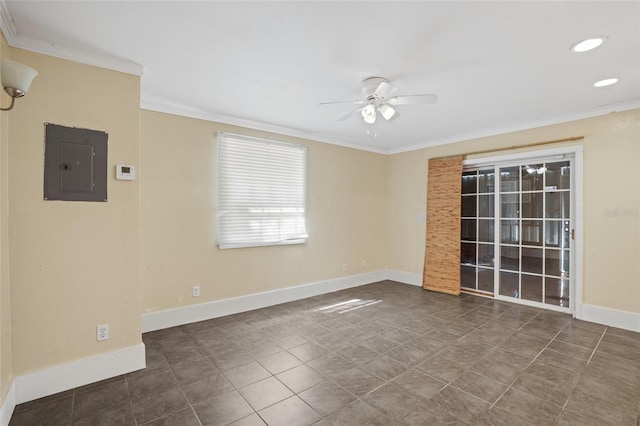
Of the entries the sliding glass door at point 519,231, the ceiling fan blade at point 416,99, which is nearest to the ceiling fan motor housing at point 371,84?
the ceiling fan blade at point 416,99

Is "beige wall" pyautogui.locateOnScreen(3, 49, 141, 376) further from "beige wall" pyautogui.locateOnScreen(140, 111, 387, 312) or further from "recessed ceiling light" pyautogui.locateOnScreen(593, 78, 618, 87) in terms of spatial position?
"recessed ceiling light" pyautogui.locateOnScreen(593, 78, 618, 87)

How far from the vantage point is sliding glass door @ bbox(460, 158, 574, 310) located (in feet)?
13.5

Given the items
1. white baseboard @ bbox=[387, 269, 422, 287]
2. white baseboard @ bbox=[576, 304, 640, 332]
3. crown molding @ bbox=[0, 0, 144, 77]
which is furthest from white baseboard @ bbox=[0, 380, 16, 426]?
white baseboard @ bbox=[576, 304, 640, 332]

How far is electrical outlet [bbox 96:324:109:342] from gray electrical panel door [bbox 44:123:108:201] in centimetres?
104

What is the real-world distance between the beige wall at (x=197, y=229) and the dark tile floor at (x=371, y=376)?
0.53m

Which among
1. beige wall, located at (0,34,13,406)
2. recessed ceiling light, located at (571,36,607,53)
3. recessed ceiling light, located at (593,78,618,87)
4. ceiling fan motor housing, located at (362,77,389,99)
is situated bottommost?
beige wall, located at (0,34,13,406)

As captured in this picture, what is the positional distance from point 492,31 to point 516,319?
11.1 feet

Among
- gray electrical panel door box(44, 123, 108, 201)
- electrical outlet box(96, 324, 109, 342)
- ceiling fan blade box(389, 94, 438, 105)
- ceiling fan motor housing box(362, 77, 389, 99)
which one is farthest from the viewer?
ceiling fan motor housing box(362, 77, 389, 99)

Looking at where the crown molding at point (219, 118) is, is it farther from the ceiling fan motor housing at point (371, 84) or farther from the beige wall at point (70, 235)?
the ceiling fan motor housing at point (371, 84)

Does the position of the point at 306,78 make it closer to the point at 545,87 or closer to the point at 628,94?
the point at 545,87

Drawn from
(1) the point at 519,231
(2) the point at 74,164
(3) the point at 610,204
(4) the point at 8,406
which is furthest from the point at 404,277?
(4) the point at 8,406

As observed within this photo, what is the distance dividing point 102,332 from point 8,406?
24.8 inches

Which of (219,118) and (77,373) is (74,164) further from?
(219,118)

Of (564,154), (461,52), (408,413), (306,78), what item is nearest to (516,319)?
(564,154)
